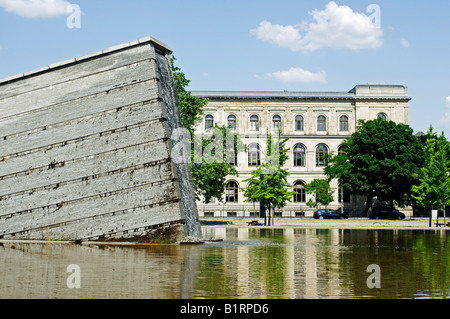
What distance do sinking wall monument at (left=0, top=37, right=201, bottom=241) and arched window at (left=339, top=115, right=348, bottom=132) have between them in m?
51.2

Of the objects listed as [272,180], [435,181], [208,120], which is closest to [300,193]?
[208,120]

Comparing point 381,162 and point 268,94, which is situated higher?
point 268,94

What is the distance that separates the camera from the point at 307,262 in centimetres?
1520

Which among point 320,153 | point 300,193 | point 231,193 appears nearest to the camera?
point 231,193

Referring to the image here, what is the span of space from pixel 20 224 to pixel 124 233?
4.51 metres

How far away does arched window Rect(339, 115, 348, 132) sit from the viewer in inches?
2800

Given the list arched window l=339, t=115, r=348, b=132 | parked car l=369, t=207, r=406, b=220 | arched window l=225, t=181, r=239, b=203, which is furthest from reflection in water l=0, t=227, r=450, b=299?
arched window l=339, t=115, r=348, b=132

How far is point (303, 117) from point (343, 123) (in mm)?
5243

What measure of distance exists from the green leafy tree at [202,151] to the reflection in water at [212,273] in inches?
986

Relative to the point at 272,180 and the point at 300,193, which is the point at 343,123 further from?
the point at 272,180

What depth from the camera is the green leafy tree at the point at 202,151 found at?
139 ft

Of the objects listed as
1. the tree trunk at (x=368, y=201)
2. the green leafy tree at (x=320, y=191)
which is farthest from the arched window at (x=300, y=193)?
the tree trunk at (x=368, y=201)

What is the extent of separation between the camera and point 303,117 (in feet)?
233
